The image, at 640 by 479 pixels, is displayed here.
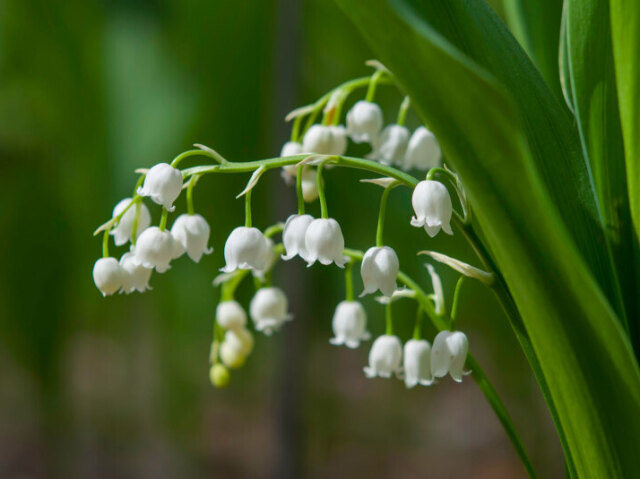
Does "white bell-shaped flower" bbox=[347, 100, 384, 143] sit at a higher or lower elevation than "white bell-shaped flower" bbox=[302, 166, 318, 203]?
higher

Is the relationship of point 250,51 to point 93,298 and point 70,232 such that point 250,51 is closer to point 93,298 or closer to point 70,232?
point 70,232

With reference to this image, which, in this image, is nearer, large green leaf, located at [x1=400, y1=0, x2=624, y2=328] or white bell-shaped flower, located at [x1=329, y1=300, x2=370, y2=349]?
large green leaf, located at [x1=400, y1=0, x2=624, y2=328]

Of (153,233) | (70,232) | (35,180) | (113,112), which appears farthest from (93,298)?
(153,233)

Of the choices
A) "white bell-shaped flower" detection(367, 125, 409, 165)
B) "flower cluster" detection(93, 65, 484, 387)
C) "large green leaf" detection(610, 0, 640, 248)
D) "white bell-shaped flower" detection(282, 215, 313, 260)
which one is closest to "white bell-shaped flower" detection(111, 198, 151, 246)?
"flower cluster" detection(93, 65, 484, 387)

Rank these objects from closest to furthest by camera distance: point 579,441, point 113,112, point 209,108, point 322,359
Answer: point 579,441 → point 209,108 → point 113,112 → point 322,359

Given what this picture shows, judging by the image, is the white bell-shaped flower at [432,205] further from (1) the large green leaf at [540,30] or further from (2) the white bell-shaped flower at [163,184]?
(1) the large green leaf at [540,30]

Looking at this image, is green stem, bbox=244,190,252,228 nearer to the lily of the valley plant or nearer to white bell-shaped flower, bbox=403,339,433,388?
the lily of the valley plant

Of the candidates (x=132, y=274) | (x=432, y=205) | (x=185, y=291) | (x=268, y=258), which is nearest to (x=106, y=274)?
(x=132, y=274)
